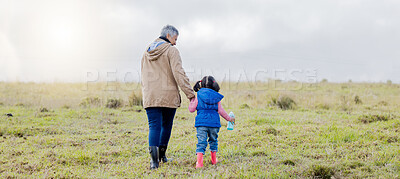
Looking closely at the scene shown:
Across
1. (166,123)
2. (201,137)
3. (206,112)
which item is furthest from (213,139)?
(166,123)

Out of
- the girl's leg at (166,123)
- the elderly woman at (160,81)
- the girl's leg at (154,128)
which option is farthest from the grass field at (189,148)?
the elderly woman at (160,81)

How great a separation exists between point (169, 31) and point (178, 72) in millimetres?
671

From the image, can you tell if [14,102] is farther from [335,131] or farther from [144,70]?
[335,131]

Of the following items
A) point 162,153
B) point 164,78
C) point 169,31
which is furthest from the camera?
point 162,153

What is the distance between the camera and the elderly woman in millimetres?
4805

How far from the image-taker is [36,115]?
10234 mm

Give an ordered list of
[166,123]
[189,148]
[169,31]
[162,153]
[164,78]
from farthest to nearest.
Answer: [189,148]
[162,153]
[166,123]
[169,31]
[164,78]

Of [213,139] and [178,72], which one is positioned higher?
[178,72]

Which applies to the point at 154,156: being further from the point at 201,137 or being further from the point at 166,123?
the point at 201,137

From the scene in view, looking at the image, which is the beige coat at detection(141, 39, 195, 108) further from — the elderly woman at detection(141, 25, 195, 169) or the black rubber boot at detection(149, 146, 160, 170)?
the black rubber boot at detection(149, 146, 160, 170)

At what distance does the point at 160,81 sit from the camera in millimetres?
4875

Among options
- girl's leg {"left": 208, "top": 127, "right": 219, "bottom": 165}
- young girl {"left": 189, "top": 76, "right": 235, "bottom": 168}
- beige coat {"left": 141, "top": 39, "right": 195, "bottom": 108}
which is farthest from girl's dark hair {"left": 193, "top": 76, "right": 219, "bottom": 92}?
girl's leg {"left": 208, "top": 127, "right": 219, "bottom": 165}

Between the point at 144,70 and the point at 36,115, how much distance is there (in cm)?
669

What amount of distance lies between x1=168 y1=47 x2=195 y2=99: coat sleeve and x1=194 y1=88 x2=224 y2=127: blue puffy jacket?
0.18 metres
